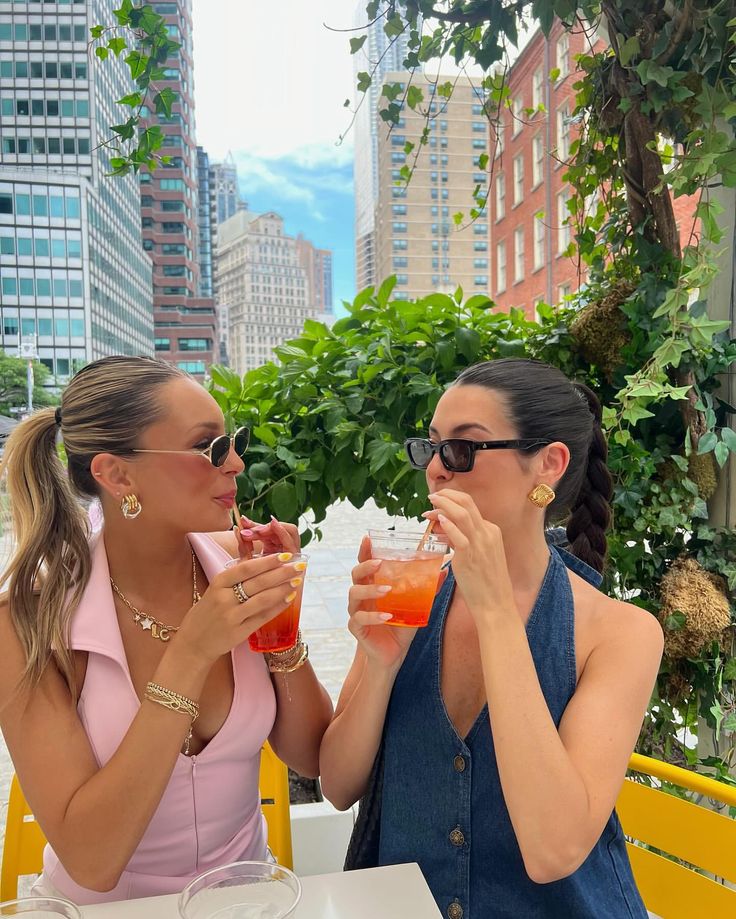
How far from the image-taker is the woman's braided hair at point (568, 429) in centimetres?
124

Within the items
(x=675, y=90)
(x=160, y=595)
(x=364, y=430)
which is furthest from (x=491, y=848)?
(x=675, y=90)

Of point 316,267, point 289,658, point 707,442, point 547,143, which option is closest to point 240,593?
point 289,658

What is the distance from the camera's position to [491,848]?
1095 millimetres

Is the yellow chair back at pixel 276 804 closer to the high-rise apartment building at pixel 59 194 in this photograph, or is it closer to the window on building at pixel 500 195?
the high-rise apartment building at pixel 59 194

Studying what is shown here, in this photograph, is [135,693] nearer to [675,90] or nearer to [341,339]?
[341,339]

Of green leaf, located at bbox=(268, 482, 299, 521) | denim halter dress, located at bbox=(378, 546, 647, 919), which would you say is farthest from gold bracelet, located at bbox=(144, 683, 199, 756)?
green leaf, located at bbox=(268, 482, 299, 521)

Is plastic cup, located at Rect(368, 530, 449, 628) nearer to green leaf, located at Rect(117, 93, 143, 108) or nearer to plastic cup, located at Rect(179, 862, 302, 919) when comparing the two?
plastic cup, located at Rect(179, 862, 302, 919)

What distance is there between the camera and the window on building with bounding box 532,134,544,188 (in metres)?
2.32

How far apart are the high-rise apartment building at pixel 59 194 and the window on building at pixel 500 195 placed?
4.09ft

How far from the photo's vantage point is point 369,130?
2377mm

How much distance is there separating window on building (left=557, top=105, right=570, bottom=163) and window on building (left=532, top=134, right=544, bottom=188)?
6.5 inches

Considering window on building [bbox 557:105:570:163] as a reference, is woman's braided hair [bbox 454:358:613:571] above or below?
below

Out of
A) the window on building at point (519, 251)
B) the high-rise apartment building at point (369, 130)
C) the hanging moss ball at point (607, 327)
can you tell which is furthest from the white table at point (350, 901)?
the window on building at point (519, 251)

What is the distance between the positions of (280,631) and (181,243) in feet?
6.41
